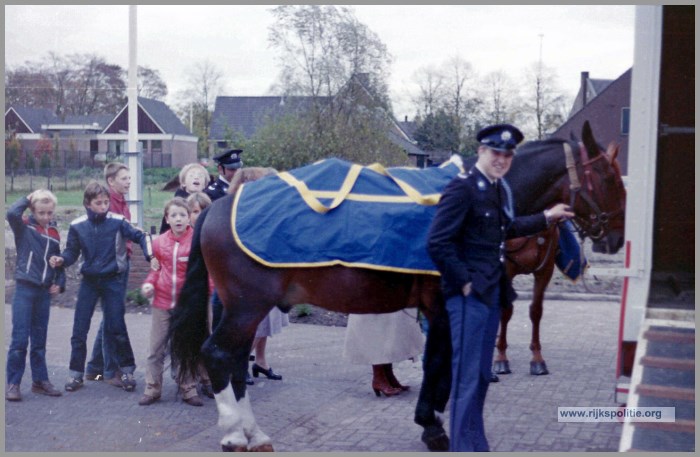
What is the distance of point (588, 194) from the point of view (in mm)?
5449

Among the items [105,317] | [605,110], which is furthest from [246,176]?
[605,110]

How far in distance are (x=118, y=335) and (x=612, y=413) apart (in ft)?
11.9

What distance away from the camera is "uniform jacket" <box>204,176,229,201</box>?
6.91 metres

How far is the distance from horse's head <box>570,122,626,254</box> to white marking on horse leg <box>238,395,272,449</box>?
239 centimetres

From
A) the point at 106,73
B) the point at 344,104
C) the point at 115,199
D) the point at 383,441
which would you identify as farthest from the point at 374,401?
the point at 344,104

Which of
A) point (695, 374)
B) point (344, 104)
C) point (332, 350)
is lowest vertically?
point (332, 350)

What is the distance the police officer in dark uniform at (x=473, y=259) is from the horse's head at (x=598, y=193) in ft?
2.73

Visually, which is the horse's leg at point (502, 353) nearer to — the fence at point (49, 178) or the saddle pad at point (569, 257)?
the saddle pad at point (569, 257)

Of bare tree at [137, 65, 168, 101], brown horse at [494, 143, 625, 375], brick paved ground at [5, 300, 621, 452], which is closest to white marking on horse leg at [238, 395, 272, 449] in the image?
brick paved ground at [5, 300, 621, 452]

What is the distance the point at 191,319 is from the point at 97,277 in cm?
142

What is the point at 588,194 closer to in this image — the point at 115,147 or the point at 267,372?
the point at 267,372

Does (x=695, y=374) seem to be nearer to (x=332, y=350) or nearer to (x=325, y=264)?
(x=325, y=264)

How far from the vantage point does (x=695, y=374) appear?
4285mm

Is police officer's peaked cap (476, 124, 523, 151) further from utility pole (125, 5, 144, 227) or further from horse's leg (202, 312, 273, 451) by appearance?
utility pole (125, 5, 144, 227)
